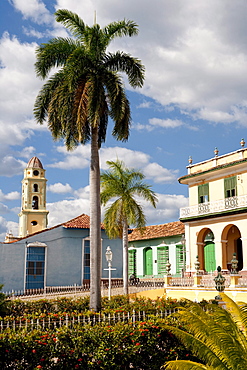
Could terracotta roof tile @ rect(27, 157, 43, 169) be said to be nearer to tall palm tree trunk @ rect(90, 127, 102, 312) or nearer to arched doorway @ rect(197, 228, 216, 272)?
arched doorway @ rect(197, 228, 216, 272)

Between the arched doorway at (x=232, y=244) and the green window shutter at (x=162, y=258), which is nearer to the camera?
the arched doorway at (x=232, y=244)

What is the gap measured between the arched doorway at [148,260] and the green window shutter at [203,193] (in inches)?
351

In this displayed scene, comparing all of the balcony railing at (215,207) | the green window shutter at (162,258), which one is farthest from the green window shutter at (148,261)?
the balcony railing at (215,207)

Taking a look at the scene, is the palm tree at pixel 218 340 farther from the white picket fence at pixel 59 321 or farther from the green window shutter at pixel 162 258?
the green window shutter at pixel 162 258

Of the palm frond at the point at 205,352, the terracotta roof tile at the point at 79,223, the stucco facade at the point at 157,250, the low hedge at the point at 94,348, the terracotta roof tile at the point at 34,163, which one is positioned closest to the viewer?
the palm frond at the point at 205,352

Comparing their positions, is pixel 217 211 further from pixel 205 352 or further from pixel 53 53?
pixel 205 352

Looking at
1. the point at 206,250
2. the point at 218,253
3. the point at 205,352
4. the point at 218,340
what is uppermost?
the point at 206,250

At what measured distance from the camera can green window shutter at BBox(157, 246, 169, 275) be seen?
34.7m

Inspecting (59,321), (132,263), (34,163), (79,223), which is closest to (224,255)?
A: (79,223)

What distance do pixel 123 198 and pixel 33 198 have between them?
27669 mm

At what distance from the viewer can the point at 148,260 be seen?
36.9 metres

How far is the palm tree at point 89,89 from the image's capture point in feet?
47.6

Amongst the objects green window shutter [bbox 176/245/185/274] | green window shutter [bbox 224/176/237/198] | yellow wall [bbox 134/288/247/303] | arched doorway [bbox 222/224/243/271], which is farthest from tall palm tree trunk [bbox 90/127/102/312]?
green window shutter [bbox 176/245/185/274]

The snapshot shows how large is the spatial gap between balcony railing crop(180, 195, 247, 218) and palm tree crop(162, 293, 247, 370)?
54.4 ft
